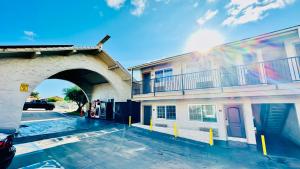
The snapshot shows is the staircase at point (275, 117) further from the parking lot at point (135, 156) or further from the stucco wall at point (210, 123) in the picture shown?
the parking lot at point (135, 156)

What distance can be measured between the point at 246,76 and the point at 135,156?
29.4ft

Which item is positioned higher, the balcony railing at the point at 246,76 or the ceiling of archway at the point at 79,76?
the ceiling of archway at the point at 79,76

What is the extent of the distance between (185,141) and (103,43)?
460 inches


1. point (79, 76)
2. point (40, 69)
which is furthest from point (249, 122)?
point (79, 76)

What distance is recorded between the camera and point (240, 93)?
841 centimetres

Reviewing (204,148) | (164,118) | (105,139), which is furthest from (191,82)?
(105,139)

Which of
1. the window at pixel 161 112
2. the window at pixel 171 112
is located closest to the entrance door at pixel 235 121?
the window at pixel 171 112

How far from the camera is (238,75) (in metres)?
9.69

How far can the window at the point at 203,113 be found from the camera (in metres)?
10.2

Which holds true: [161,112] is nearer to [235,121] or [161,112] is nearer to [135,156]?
[235,121]

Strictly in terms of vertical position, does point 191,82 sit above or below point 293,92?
above

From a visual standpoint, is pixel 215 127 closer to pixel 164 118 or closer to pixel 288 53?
pixel 164 118

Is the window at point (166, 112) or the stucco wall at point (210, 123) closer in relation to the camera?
the stucco wall at point (210, 123)

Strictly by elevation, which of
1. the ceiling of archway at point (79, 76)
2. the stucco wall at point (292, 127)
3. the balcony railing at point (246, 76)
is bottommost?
the stucco wall at point (292, 127)
